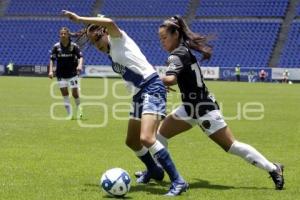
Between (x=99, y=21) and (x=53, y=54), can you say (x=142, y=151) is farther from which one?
(x=53, y=54)

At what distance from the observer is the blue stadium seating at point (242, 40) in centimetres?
4641

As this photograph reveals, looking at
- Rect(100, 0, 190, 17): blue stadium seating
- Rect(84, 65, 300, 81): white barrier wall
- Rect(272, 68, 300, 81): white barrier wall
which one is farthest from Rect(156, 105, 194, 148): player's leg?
Rect(100, 0, 190, 17): blue stadium seating

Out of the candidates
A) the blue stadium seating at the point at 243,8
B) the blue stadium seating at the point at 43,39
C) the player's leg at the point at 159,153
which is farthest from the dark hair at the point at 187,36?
the blue stadium seating at the point at 243,8

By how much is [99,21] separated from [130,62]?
71cm

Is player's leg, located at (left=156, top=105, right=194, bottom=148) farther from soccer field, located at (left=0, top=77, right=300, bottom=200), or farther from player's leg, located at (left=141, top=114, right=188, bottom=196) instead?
player's leg, located at (left=141, top=114, right=188, bottom=196)

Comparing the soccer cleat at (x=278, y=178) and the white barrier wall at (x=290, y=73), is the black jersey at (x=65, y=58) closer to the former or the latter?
the soccer cleat at (x=278, y=178)

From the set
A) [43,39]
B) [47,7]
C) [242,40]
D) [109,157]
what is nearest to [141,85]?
[109,157]

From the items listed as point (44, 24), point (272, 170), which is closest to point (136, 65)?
point (272, 170)

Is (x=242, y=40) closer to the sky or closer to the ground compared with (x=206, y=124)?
closer to the ground

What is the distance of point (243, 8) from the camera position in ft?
164

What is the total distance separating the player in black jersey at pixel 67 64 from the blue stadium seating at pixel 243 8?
3560cm

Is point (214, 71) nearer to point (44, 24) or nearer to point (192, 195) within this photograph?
point (44, 24)

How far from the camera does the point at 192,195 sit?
6.49m

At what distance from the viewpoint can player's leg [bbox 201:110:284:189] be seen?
6.80 m
